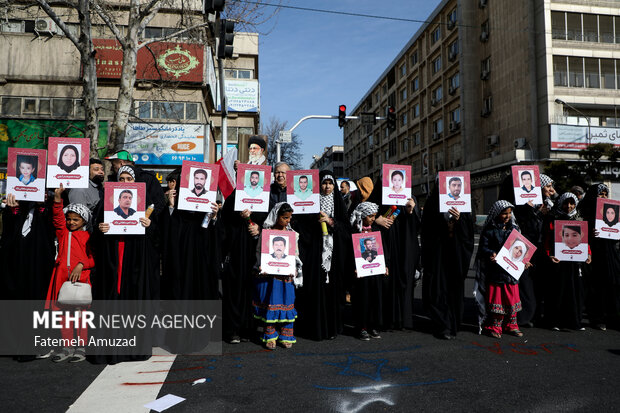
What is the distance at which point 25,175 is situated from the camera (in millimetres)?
4469

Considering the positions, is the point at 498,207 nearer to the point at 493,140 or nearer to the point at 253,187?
the point at 253,187

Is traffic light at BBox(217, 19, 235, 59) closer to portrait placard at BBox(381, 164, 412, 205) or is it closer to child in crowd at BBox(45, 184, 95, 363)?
portrait placard at BBox(381, 164, 412, 205)

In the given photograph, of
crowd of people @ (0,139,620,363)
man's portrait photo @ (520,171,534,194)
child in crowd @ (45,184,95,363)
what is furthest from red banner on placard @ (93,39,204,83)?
man's portrait photo @ (520,171,534,194)

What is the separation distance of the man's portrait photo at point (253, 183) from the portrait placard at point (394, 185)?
148 centimetres

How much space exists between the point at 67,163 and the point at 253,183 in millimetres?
1895

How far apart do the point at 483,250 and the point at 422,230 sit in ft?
2.55

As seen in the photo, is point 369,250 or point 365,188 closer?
point 369,250

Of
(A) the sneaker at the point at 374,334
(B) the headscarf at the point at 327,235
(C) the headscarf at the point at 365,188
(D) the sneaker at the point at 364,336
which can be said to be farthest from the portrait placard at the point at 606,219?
(B) the headscarf at the point at 327,235

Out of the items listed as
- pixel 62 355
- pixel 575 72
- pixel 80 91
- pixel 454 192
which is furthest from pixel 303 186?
pixel 575 72

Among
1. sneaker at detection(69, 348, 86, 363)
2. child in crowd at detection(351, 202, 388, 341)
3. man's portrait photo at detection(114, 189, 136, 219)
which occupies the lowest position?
sneaker at detection(69, 348, 86, 363)

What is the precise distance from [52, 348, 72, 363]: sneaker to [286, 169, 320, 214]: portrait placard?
2.67 meters

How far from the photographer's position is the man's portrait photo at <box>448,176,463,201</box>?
5438 millimetres

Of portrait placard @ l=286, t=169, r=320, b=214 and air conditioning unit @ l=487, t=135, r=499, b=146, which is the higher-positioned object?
air conditioning unit @ l=487, t=135, r=499, b=146

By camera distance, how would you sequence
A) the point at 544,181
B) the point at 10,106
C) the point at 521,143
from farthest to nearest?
1. the point at 521,143
2. the point at 10,106
3. the point at 544,181
